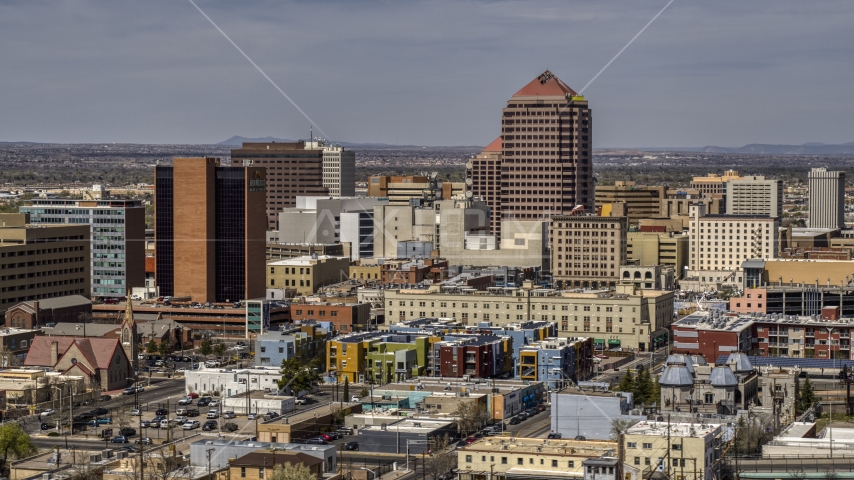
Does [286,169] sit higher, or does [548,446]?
[286,169]

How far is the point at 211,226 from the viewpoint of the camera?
92.5 m

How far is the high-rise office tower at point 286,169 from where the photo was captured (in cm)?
15625

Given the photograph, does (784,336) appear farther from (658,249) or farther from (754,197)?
(754,197)

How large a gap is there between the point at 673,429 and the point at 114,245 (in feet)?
205

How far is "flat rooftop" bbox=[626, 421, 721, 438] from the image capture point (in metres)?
42.7

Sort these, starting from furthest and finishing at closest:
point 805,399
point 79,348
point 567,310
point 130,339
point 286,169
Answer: point 286,169 < point 567,310 < point 130,339 < point 79,348 < point 805,399

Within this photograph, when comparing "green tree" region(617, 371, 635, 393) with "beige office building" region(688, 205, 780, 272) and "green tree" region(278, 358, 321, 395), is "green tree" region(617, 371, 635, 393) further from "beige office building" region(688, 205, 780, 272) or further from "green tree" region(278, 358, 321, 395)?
"beige office building" region(688, 205, 780, 272)

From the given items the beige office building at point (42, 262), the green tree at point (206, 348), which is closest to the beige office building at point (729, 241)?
the beige office building at point (42, 262)

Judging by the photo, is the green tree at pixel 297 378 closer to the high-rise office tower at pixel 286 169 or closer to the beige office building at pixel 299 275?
the beige office building at pixel 299 275

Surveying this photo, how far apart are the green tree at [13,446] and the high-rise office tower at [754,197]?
11473cm

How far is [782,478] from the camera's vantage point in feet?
137

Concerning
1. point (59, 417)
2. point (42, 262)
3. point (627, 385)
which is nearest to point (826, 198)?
point (42, 262)

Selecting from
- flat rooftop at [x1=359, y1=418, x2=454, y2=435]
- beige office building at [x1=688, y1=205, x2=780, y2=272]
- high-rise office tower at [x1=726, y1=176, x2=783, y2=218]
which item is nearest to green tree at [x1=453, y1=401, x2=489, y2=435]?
flat rooftop at [x1=359, y1=418, x2=454, y2=435]

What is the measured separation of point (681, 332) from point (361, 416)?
2074 cm
